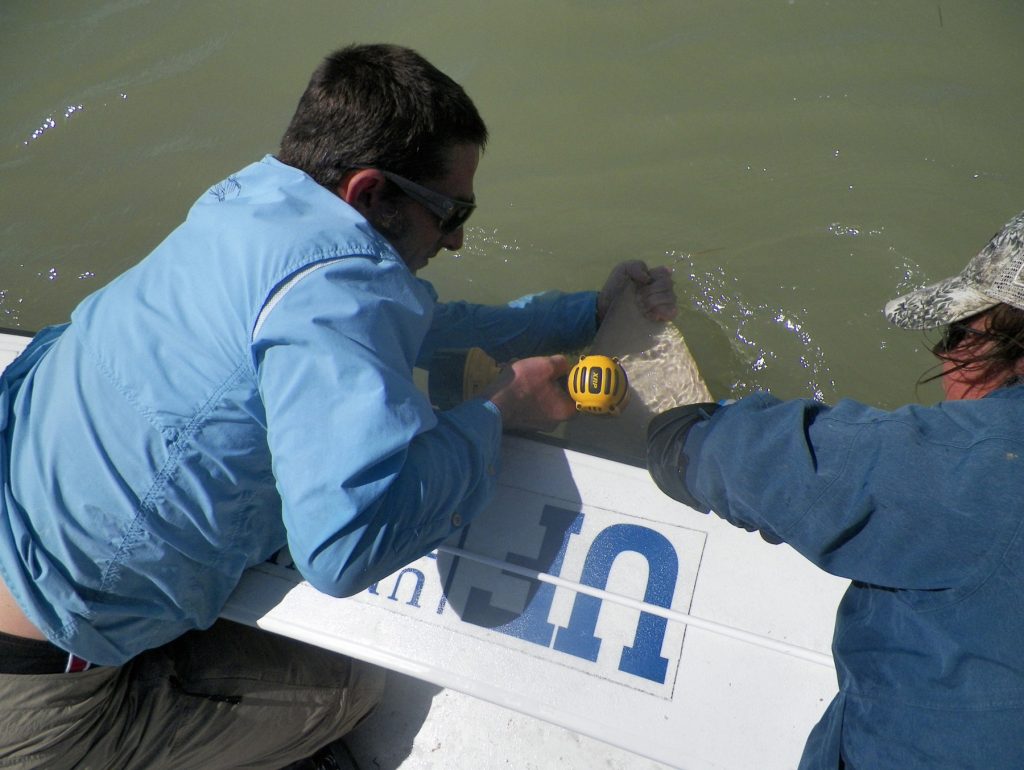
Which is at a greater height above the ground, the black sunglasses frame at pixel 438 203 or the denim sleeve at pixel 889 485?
the black sunglasses frame at pixel 438 203

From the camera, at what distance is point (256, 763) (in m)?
2.43

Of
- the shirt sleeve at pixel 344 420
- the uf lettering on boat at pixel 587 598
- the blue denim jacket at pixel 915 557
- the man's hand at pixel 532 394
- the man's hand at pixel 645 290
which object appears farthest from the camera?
the man's hand at pixel 645 290

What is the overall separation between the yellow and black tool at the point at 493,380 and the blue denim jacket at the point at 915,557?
64cm

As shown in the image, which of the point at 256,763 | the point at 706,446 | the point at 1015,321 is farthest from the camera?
the point at 256,763

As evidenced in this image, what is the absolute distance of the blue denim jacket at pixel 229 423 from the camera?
138 cm

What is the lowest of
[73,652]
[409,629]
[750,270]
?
[409,629]

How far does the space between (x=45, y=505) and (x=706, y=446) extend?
4.73 ft

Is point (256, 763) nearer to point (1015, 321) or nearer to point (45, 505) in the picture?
point (45, 505)

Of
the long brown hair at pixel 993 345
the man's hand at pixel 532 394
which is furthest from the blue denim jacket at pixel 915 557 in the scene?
the man's hand at pixel 532 394

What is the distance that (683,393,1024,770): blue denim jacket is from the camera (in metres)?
1.15

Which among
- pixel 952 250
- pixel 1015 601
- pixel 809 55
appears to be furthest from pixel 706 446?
pixel 809 55

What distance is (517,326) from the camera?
274 cm

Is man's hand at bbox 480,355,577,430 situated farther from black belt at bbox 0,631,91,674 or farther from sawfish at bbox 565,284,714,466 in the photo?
black belt at bbox 0,631,91,674

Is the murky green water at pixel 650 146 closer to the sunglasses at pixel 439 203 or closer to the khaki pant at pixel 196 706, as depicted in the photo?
the sunglasses at pixel 439 203
